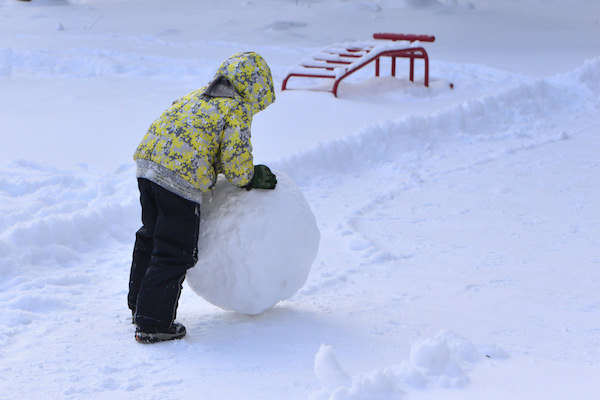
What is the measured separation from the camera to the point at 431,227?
5.21m

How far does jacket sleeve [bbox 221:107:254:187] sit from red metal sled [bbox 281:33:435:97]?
5462mm

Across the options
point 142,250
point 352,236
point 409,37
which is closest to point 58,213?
point 142,250

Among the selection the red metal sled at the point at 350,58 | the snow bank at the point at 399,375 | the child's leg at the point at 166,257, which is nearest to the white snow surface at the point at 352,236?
the snow bank at the point at 399,375

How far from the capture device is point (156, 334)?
3.27 m

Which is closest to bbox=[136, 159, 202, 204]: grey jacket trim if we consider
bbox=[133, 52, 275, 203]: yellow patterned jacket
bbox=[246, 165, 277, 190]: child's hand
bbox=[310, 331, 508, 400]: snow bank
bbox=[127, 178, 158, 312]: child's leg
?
bbox=[133, 52, 275, 203]: yellow patterned jacket

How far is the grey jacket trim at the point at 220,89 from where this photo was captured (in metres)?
3.34

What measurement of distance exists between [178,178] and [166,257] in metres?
0.34

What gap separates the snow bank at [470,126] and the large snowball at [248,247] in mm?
2625

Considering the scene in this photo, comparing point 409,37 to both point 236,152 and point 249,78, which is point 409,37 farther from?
point 236,152

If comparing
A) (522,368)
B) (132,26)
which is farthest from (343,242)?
(132,26)

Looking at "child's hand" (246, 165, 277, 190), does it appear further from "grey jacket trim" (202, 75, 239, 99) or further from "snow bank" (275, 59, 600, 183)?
"snow bank" (275, 59, 600, 183)

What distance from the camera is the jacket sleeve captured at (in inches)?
126

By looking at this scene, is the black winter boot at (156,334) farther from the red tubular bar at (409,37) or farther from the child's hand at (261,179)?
the red tubular bar at (409,37)

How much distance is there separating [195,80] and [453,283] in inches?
251
